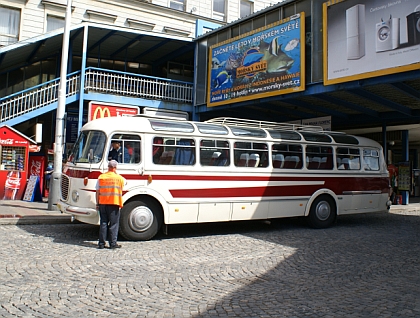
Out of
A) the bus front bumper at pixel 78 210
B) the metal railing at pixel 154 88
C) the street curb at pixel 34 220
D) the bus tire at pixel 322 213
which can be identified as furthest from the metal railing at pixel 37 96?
the bus tire at pixel 322 213

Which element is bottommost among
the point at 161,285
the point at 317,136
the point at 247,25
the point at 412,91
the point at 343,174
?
the point at 161,285

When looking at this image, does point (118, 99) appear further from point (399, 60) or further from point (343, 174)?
point (399, 60)

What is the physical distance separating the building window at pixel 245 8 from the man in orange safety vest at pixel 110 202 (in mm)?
21339

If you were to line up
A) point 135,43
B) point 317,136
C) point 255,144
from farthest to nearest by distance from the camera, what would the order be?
point 135,43
point 317,136
point 255,144

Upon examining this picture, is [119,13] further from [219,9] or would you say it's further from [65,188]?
[65,188]

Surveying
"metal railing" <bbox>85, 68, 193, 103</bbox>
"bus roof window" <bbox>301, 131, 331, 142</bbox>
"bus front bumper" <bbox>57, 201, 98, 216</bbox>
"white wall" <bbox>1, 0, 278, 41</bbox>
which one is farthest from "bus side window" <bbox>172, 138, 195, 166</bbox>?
"white wall" <bbox>1, 0, 278, 41</bbox>

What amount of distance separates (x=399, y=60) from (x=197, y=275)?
318 inches

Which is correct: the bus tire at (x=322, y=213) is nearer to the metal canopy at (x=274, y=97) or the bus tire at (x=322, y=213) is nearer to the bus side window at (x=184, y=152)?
the metal canopy at (x=274, y=97)

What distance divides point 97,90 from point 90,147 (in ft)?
26.9

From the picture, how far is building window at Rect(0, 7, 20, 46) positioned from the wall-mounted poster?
400 inches

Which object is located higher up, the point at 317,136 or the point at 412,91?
the point at 412,91

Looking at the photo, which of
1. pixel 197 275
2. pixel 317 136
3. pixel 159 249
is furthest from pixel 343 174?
pixel 197 275

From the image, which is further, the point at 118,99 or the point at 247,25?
the point at 118,99

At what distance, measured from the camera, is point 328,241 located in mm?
9305
